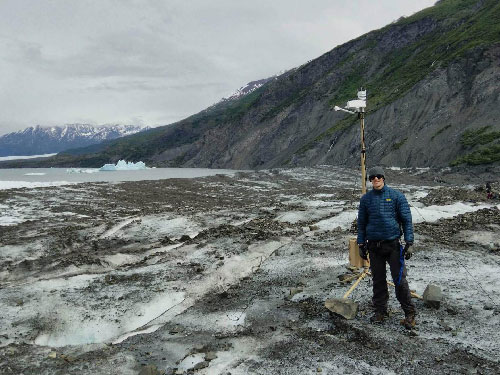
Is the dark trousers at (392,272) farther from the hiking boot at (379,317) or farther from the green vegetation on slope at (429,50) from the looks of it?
the green vegetation on slope at (429,50)

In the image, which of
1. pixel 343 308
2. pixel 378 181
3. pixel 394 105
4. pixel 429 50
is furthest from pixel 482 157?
pixel 429 50

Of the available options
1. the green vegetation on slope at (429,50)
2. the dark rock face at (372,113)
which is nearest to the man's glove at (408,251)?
the dark rock face at (372,113)

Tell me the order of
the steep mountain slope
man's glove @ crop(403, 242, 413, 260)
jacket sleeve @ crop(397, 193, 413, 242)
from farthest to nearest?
the steep mountain slope → jacket sleeve @ crop(397, 193, 413, 242) → man's glove @ crop(403, 242, 413, 260)

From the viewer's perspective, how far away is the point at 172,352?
20.2 ft

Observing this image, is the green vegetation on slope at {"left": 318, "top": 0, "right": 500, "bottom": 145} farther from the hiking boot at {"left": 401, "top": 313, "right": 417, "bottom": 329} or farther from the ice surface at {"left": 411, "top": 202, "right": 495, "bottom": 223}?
the hiking boot at {"left": 401, "top": 313, "right": 417, "bottom": 329}

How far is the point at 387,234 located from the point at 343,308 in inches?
59.7

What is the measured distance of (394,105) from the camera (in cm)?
6431

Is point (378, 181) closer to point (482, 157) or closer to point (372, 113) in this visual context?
point (482, 157)

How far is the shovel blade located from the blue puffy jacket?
1.23 metres

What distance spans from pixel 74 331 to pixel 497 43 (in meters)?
66.5

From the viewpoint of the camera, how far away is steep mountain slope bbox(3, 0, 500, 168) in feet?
164

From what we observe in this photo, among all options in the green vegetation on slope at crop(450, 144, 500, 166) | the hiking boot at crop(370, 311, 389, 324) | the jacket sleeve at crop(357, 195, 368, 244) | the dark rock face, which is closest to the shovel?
the hiking boot at crop(370, 311, 389, 324)

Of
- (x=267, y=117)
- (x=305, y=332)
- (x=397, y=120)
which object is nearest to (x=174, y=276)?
(x=305, y=332)

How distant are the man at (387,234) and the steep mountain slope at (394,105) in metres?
38.8
